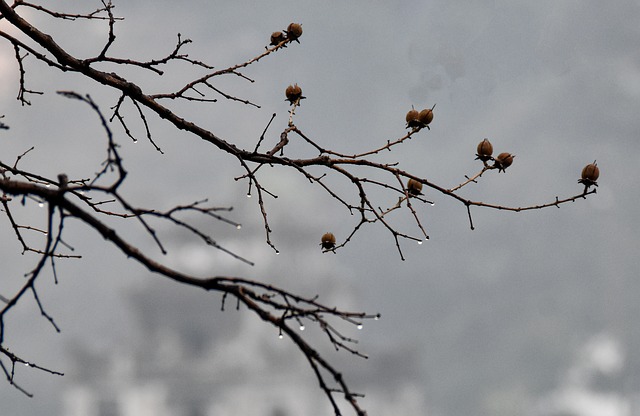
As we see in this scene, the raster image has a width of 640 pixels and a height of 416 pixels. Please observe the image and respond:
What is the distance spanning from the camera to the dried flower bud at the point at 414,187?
556 centimetres

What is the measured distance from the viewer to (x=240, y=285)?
3189 millimetres

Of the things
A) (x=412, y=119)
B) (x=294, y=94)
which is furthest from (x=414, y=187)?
(x=294, y=94)

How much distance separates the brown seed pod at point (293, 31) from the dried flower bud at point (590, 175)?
8.64 ft

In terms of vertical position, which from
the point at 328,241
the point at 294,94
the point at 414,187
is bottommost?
the point at 328,241

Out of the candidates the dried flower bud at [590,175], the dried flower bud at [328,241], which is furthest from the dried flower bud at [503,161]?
the dried flower bud at [328,241]

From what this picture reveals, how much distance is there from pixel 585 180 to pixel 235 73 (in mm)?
2960

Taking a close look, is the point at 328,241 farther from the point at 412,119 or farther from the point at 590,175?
the point at 590,175

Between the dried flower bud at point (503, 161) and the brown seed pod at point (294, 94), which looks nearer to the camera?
the dried flower bud at point (503, 161)

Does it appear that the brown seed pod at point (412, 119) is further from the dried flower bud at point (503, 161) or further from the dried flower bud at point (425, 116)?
the dried flower bud at point (503, 161)

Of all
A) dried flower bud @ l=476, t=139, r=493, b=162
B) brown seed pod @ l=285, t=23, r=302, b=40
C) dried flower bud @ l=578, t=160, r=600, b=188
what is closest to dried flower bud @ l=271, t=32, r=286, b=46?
brown seed pod @ l=285, t=23, r=302, b=40

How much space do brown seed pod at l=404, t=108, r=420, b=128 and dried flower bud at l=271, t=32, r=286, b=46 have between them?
141 cm

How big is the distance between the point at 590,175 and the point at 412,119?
143cm

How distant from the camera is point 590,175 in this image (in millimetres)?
5383

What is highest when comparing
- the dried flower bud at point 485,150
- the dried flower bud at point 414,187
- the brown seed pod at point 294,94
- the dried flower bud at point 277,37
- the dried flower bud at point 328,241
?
the dried flower bud at point 277,37
